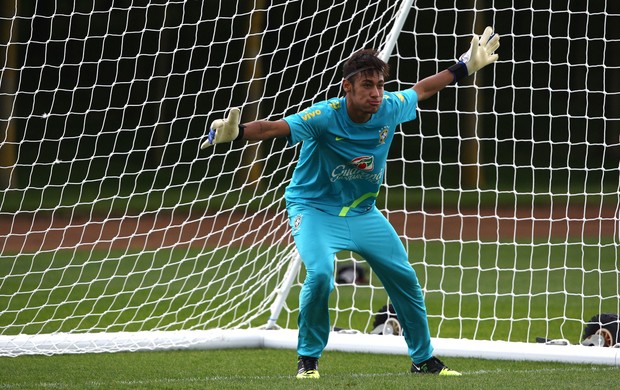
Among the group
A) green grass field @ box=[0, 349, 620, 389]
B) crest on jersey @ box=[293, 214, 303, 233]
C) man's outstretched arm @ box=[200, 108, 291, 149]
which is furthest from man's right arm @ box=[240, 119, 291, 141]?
green grass field @ box=[0, 349, 620, 389]

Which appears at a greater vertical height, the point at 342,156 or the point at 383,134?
the point at 383,134

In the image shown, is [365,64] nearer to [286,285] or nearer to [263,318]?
[286,285]

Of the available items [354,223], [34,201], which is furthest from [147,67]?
[354,223]

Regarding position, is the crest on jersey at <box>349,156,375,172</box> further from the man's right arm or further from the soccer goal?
the soccer goal

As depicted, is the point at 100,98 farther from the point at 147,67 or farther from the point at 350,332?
the point at 350,332

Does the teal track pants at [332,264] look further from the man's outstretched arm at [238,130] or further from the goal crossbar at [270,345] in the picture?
the goal crossbar at [270,345]

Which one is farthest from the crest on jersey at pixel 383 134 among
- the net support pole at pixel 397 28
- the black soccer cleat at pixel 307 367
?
the net support pole at pixel 397 28

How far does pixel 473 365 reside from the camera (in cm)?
684

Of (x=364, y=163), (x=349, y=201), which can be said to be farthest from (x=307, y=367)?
(x=364, y=163)

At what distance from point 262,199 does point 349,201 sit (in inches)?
112

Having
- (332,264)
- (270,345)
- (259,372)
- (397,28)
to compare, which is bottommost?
(270,345)

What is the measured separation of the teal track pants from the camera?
583 centimetres

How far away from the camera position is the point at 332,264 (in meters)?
5.82

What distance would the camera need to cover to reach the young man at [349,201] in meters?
5.78
